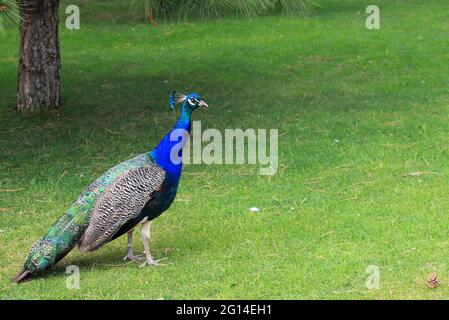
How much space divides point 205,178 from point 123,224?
2.07m

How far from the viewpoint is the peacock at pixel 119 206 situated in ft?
17.2

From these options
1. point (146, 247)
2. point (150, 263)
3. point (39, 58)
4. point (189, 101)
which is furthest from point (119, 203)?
point (39, 58)

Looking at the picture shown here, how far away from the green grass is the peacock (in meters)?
0.18

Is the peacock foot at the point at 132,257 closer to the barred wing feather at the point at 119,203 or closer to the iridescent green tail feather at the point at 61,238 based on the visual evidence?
the barred wing feather at the point at 119,203

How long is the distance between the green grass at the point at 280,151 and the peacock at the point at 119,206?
7.1 inches

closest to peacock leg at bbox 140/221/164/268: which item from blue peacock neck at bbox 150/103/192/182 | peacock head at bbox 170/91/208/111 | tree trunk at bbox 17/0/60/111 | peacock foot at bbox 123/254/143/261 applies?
peacock foot at bbox 123/254/143/261

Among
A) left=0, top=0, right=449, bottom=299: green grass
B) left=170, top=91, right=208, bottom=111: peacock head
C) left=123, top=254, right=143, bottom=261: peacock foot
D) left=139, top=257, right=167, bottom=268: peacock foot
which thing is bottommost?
left=123, top=254, right=143, bottom=261: peacock foot

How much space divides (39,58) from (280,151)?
298cm

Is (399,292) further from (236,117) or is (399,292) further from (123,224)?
(236,117)

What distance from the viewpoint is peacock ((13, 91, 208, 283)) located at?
17.2 feet

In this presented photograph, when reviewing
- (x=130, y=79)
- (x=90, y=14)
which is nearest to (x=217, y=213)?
(x=130, y=79)

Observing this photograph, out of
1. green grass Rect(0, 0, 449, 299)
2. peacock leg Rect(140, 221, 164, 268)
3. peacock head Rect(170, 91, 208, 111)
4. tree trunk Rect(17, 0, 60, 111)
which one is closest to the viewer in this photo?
green grass Rect(0, 0, 449, 299)

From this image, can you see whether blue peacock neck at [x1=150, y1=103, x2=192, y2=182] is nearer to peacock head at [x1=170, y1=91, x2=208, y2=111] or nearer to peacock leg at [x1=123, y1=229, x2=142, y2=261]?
peacock head at [x1=170, y1=91, x2=208, y2=111]

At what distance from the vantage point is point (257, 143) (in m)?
8.09
